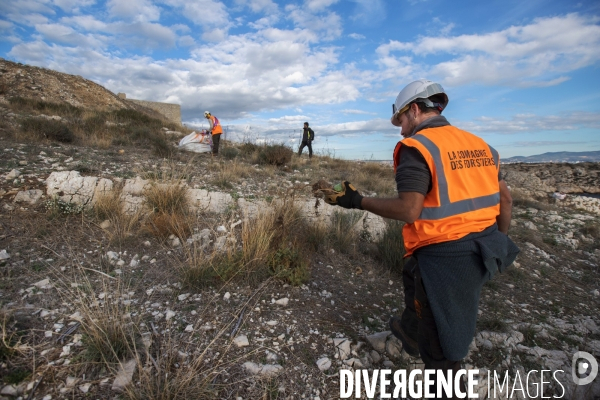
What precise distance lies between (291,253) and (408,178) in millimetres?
1545

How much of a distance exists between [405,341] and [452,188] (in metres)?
1.04

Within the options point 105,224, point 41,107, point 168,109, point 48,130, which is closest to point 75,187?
point 105,224

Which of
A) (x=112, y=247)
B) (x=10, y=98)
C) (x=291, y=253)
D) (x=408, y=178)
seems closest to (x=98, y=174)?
(x=112, y=247)

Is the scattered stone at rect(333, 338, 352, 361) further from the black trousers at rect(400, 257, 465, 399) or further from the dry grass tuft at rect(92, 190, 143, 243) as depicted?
the dry grass tuft at rect(92, 190, 143, 243)

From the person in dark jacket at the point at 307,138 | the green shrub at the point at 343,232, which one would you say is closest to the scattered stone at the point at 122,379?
the green shrub at the point at 343,232

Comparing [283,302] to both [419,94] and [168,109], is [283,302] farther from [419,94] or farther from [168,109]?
[168,109]

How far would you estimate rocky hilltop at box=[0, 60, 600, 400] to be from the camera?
1.64 meters

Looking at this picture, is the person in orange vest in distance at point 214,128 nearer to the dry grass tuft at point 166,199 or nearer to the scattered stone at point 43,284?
the dry grass tuft at point 166,199

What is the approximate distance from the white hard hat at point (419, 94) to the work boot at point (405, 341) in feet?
4.45

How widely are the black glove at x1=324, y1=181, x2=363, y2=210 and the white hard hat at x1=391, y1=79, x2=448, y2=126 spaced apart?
545 mm

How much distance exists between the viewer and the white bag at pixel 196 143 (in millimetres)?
7993

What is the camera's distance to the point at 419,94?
5.49 ft

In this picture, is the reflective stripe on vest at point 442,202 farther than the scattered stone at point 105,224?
No

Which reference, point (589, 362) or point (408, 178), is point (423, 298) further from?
point (589, 362)
